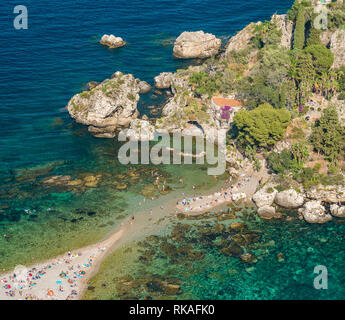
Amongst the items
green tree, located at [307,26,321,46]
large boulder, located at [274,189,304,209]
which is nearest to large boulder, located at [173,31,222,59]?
green tree, located at [307,26,321,46]

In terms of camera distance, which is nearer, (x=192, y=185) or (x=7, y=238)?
(x=7, y=238)

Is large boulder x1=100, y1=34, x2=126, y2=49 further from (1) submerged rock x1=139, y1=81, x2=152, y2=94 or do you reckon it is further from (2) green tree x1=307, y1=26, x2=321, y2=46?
(2) green tree x1=307, y1=26, x2=321, y2=46

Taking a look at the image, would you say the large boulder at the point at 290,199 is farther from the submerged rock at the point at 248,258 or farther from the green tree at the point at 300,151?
the submerged rock at the point at 248,258

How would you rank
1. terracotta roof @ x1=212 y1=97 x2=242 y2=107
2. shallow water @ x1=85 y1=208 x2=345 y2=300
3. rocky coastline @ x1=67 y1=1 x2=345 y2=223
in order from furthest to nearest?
terracotta roof @ x1=212 y1=97 x2=242 y2=107
rocky coastline @ x1=67 y1=1 x2=345 y2=223
shallow water @ x1=85 y1=208 x2=345 y2=300

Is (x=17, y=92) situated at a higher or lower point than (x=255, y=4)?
lower
